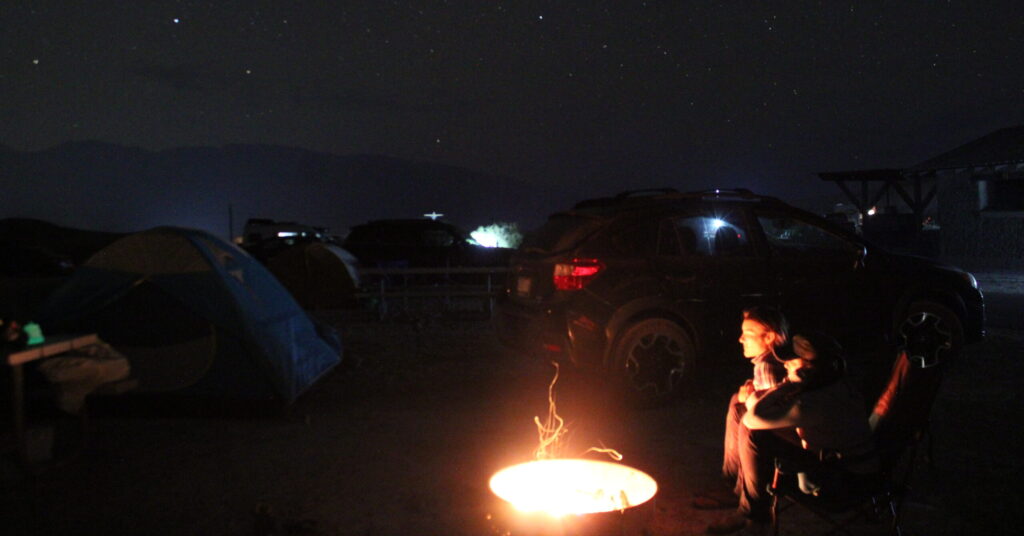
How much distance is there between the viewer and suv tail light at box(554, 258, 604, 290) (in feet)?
22.0

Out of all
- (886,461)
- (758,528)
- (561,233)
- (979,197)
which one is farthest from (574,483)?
(979,197)

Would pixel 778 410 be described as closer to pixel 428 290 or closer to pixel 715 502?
pixel 715 502

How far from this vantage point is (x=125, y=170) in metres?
150

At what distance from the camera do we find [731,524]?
13.0 ft

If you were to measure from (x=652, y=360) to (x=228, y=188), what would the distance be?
145 metres

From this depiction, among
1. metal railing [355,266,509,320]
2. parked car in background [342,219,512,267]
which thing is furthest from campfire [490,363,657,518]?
parked car in background [342,219,512,267]

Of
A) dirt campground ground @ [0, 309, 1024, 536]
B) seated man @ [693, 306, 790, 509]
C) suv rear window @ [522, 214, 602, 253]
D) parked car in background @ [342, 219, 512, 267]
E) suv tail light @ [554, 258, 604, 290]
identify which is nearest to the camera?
seated man @ [693, 306, 790, 509]

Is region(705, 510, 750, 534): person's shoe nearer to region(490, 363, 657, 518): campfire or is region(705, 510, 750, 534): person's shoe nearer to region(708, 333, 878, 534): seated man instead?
region(708, 333, 878, 534): seated man

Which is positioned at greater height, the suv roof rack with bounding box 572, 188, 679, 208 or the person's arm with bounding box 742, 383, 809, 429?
the suv roof rack with bounding box 572, 188, 679, 208

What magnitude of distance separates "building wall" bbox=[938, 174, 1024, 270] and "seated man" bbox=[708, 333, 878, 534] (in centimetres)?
2318

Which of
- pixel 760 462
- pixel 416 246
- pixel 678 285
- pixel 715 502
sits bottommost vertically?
pixel 715 502

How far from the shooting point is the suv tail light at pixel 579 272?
6719 millimetres

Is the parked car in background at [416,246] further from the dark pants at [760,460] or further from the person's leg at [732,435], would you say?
the dark pants at [760,460]

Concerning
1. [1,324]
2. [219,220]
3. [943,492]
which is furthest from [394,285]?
[219,220]
